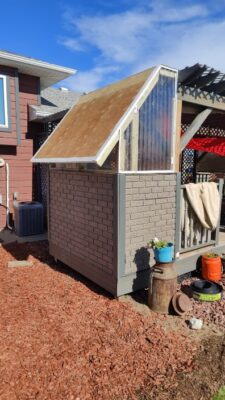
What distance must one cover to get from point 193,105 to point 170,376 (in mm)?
5167

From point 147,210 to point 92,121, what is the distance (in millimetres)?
2023

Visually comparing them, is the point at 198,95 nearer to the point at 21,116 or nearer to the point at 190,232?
the point at 190,232

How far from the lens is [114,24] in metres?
11.0

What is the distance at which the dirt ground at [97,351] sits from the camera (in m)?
3.10

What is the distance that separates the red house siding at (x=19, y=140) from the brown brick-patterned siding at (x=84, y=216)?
3.68 metres

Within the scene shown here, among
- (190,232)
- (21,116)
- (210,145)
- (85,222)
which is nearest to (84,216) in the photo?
(85,222)

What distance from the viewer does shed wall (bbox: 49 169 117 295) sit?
5020 mm

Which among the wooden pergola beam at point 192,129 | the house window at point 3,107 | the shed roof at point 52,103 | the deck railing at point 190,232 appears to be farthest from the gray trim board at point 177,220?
the house window at point 3,107

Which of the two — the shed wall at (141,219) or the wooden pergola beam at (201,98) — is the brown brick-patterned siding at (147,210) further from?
the wooden pergola beam at (201,98)

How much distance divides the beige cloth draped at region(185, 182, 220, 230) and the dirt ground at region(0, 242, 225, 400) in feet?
7.41

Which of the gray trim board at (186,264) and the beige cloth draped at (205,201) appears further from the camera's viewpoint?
the beige cloth draped at (205,201)

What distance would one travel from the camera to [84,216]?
226 inches

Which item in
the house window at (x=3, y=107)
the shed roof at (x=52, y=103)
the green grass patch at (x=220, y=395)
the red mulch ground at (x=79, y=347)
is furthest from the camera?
the shed roof at (x=52, y=103)

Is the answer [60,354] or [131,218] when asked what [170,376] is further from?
[131,218]
